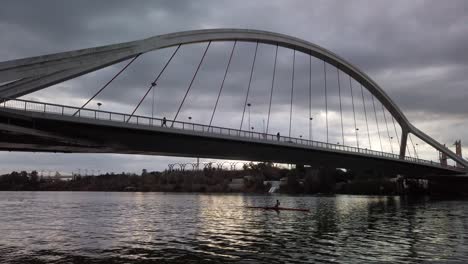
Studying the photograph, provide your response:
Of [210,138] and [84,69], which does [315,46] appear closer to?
[210,138]

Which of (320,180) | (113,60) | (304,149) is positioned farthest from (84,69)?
(320,180)

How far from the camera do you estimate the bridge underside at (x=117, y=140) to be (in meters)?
30.2

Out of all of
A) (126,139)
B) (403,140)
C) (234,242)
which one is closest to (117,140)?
(126,139)

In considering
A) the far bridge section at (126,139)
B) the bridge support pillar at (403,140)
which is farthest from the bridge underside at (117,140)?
the bridge support pillar at (403,140)

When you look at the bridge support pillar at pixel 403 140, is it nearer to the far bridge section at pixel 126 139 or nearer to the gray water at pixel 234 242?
the far bridge section at pixel 126 139

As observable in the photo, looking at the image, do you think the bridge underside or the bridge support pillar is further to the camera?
the bridge support pillar

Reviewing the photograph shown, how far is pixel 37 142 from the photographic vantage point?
112 feet

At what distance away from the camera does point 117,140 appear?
3778 cm

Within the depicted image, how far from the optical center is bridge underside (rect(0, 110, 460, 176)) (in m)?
30.2

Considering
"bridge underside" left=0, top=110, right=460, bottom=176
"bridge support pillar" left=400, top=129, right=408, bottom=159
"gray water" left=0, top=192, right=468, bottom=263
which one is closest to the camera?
"gray water" left=0, top=192, right=468, bottom=263

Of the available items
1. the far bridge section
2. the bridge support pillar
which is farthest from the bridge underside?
the bridge support pillar

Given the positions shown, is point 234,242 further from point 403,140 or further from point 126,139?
point 403,140

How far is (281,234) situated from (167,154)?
16.7 metres

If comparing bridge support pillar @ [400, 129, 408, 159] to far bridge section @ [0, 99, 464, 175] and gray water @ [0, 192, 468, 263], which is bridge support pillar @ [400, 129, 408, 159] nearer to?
far bridge section @ [0, 99, 464, 175]
